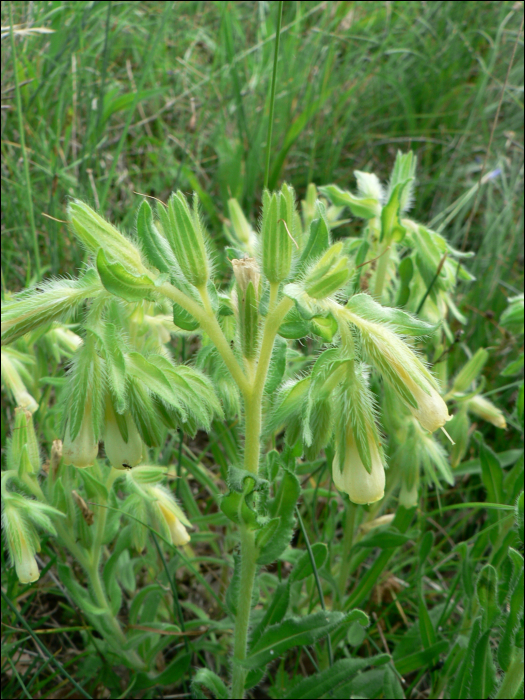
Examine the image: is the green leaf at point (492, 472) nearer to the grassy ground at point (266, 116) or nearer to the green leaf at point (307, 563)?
the grassy ground at point (266, 116)

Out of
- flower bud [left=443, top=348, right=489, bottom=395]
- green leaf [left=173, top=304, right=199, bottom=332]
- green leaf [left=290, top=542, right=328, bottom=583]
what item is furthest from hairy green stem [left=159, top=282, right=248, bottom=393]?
flower bud [left=443, top=348, right=489, bottom=395]

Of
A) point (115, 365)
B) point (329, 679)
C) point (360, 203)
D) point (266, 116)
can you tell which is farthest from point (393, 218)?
point (266, 116)

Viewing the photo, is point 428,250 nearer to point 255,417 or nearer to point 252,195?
point 255,417

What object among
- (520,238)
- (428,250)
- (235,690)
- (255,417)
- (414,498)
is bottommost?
(235,690)

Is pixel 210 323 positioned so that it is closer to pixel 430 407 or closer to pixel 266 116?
pixel 430 407

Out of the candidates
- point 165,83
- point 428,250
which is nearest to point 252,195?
point 165,83

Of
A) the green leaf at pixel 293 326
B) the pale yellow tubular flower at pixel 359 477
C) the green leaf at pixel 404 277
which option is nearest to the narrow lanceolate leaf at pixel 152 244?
the green leaf at pixel 293 326

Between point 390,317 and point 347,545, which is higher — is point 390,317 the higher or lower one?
the higher one
